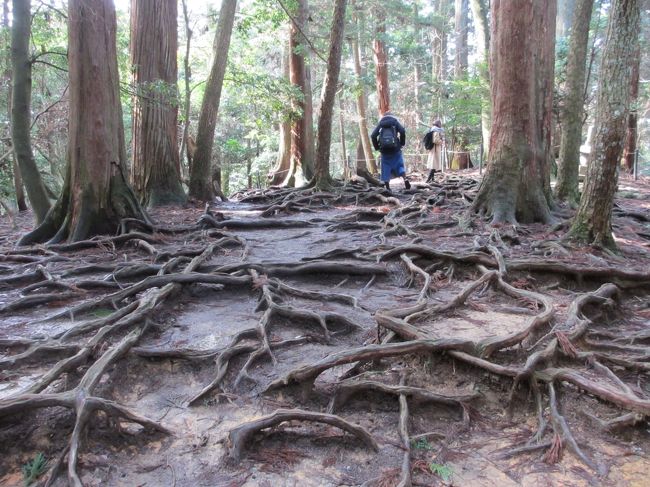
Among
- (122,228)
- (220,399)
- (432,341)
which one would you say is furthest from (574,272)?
(122,228)

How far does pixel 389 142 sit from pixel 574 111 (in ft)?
12.8

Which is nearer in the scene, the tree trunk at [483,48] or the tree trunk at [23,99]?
the tree trunk at [23,99]

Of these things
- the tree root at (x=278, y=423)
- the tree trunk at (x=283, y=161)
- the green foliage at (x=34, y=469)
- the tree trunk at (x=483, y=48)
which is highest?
the tree trunk at (x=483, y=48)

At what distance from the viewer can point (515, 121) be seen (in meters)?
7.93

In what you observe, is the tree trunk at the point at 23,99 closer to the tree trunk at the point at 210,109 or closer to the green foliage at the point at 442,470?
the tree trunk at the point at 210,109

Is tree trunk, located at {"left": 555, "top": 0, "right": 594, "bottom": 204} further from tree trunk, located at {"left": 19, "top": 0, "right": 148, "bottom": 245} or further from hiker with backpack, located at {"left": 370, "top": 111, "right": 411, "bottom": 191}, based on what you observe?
tree trunk, located at {"left": 19, "top": 0, "right": 148, "bottom": 245}

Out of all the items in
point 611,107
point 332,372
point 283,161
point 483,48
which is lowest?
point 332,372

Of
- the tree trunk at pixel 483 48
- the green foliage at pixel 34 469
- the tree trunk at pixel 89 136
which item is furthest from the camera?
the tree trunk at pixel 483 48

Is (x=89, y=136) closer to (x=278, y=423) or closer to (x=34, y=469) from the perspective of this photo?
(x=34, y=469)

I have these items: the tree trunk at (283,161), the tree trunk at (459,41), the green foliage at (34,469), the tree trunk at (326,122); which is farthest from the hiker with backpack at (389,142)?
the tree trunk at (459,41)

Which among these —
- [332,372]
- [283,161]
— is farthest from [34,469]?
[283,161]

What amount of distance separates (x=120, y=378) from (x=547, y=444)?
2.67 m

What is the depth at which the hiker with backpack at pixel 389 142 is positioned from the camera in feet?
38.2

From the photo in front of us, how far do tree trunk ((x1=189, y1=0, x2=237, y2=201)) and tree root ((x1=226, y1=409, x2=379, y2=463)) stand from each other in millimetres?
10063
